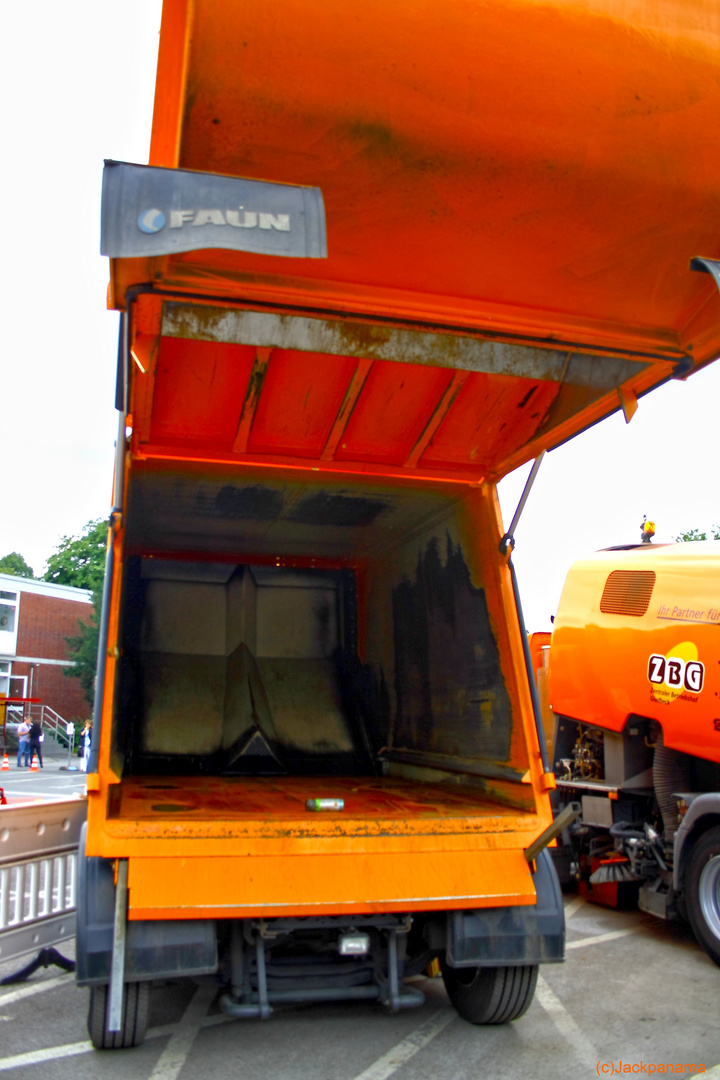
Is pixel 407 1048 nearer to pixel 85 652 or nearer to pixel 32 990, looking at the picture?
pixel 32 990

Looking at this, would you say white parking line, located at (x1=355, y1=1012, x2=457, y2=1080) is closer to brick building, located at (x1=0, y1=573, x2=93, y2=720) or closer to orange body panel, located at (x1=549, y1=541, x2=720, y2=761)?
orange body panel, located at (x1=549, y1=541, x2=720, y2=761)

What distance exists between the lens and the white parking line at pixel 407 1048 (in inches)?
134

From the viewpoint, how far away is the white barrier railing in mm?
3680

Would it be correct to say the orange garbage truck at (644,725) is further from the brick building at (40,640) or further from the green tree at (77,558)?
the green tree at (77,558)

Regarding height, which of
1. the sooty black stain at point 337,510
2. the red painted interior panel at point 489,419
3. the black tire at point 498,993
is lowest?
the black tire at point 498,993

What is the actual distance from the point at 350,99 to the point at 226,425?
223 centimetres

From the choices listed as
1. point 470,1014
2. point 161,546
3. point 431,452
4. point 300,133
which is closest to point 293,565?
point 161,546

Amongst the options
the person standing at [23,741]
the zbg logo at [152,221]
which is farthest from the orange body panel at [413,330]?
the person standing at [23,741]

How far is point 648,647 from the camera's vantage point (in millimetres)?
6020

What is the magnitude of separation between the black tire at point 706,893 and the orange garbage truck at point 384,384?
1776 millimetres

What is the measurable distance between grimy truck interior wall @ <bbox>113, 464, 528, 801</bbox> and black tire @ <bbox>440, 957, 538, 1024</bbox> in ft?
2.75

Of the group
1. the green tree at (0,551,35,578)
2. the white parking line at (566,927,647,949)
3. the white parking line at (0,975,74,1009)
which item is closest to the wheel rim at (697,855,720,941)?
the white parking line at (566,927,647,949)

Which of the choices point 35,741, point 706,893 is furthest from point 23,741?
point 706,893

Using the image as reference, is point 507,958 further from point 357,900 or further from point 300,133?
point 300,133
